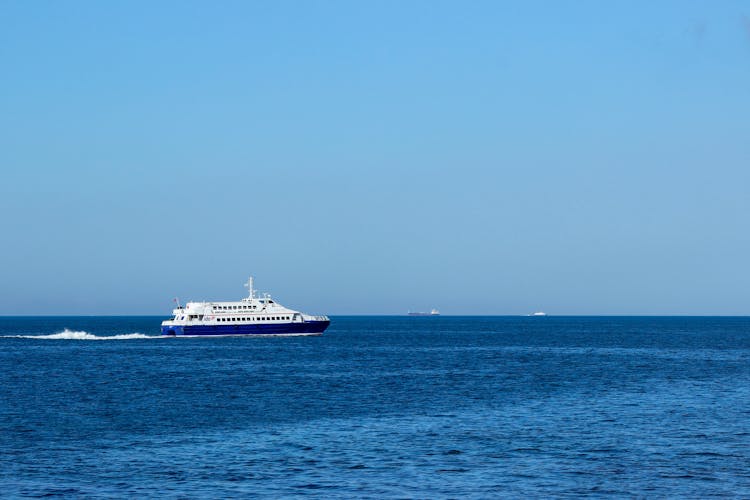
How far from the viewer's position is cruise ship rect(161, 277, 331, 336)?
602ft

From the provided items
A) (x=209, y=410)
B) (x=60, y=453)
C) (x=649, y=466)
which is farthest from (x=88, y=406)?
(x=649, y=466)

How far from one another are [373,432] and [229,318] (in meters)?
134

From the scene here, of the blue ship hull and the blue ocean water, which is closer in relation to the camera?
the blue ocean water

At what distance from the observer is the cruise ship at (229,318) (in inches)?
7229

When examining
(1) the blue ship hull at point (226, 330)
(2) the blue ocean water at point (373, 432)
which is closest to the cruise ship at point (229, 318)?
(1) the blue ship hull at point (226, 330)

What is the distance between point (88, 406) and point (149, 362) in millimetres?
52763

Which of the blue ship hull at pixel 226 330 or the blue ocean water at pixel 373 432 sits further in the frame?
the blue ship hull at pixel 226 330

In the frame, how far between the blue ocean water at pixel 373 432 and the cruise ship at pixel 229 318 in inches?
2875

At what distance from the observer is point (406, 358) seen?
13662 centimetres

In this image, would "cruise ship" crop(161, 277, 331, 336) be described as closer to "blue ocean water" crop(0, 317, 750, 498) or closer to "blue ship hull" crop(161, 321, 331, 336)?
"blue ship hull" crop(161, 321, 331, 336)

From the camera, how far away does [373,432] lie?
55469 millimetres

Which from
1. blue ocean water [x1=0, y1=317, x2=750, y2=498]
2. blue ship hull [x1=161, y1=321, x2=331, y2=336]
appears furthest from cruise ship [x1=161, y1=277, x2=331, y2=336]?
blue ocean water [x1=0, y1=317, x2=750, y2=498]

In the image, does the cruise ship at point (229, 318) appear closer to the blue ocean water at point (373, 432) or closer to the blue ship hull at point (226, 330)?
the blue ship hull at point (226, 330)

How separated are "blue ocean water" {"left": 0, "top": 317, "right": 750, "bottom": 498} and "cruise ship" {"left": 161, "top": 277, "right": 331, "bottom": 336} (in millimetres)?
73028
